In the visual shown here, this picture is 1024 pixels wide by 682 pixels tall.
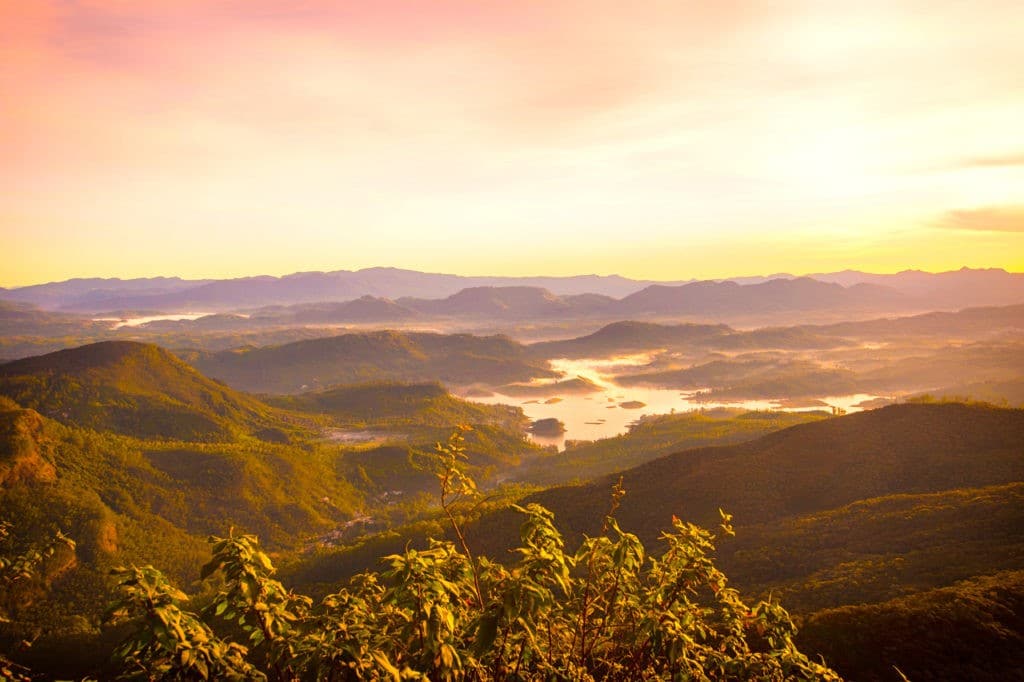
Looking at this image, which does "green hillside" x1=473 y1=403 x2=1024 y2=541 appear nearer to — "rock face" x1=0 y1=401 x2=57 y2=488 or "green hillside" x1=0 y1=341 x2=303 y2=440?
"rock face" x1=0 y1=401 x2=57 y2=488

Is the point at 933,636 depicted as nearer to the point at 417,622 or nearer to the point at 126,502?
the point at 417,622

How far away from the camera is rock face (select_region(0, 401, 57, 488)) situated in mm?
87875

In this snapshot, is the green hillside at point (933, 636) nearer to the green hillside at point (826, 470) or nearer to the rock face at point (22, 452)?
the green hillside at point (826, 470)

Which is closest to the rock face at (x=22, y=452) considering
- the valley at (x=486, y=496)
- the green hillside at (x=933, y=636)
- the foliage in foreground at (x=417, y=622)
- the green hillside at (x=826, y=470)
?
the valley at (x=486, y=496)

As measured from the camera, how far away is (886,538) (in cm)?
5128

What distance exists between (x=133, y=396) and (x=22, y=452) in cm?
7852

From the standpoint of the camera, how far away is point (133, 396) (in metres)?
164

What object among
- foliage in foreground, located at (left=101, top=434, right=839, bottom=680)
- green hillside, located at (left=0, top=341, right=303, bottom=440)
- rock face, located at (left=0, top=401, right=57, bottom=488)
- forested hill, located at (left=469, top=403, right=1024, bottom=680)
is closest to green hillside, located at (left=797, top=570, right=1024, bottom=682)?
forested hill, located at (left=469, top=403, right=1024, bottom=680)

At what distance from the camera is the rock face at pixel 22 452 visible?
288 ft

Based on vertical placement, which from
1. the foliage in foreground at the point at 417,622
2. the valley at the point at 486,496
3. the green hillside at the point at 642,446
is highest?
the foliage in foreground at the point at 417,622

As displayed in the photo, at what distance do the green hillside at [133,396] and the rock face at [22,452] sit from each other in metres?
46.6

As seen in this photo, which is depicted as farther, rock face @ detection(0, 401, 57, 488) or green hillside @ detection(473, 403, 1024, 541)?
rock face @ detection(0, 401, 57, 488)

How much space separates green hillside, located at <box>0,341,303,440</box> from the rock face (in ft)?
153

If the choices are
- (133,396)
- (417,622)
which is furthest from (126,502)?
(417,622)
